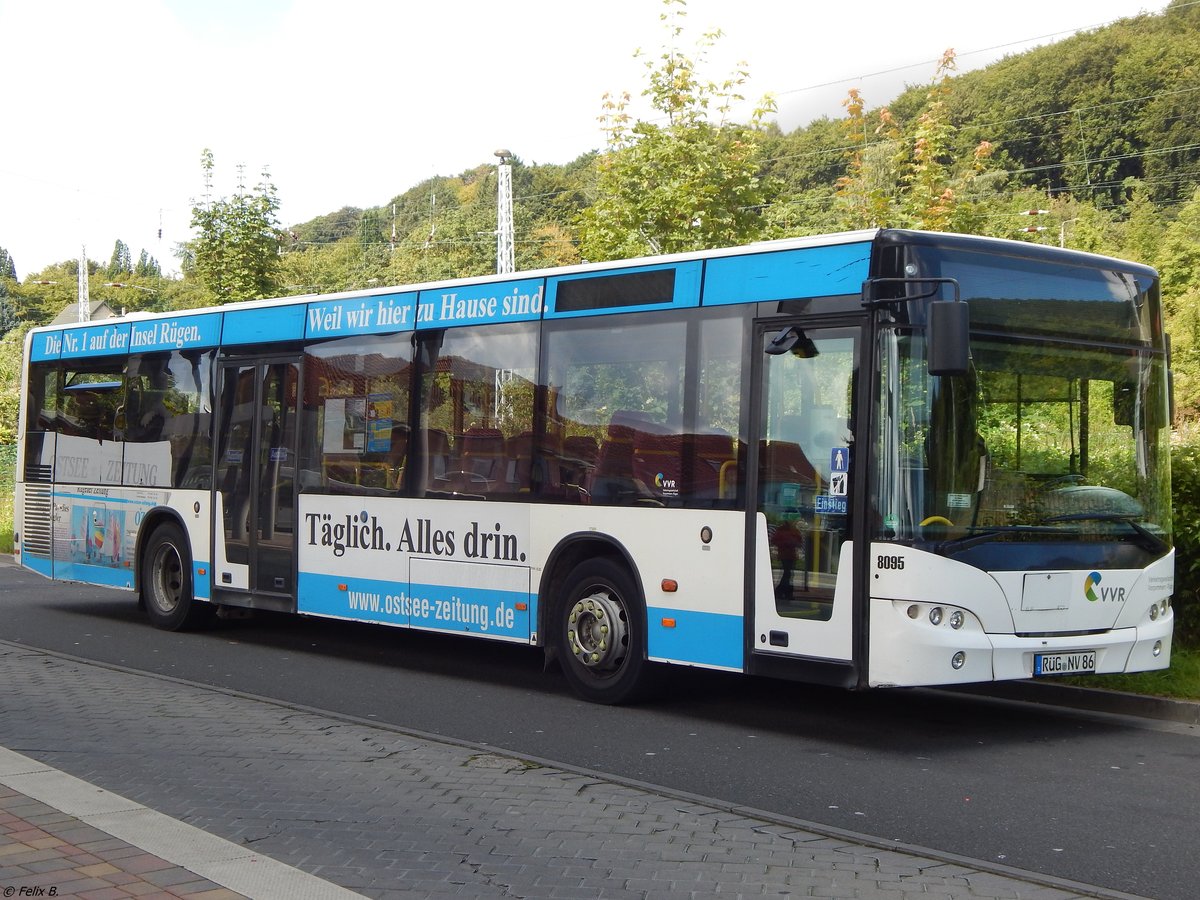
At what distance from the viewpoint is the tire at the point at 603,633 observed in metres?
9.91

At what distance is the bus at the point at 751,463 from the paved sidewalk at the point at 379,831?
1992 mm

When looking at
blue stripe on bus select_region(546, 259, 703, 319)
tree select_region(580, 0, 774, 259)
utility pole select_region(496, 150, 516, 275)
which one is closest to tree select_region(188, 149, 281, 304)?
utility pole select_region(496, 150, 516, 275)

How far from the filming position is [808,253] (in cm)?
895

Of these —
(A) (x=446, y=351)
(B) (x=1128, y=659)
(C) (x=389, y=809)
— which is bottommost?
(C) (x=389, y=809)

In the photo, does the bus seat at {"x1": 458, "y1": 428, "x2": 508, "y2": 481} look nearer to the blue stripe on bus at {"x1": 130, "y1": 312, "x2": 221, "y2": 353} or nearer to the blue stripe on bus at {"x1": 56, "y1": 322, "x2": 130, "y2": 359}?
the blue stripe on bus at {"x1": 130, "y1": 312, "x2": 221, "y2": 353}

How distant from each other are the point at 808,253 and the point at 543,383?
2516mm

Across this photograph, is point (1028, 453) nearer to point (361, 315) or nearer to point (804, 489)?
point (804, 489)

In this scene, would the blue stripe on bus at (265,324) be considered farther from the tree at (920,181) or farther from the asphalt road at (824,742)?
the tree at (920,181)

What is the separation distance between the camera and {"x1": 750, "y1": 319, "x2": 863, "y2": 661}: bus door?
8.53 m

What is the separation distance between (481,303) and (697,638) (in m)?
3.41

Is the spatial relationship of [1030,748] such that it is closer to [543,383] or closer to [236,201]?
[543,383]

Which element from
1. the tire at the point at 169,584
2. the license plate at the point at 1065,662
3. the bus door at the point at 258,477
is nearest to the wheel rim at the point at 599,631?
the license plate at the point at 1065,662


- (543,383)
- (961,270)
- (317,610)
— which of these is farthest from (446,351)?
(961,270)

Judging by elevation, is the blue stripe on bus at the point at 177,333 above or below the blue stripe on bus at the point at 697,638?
above
